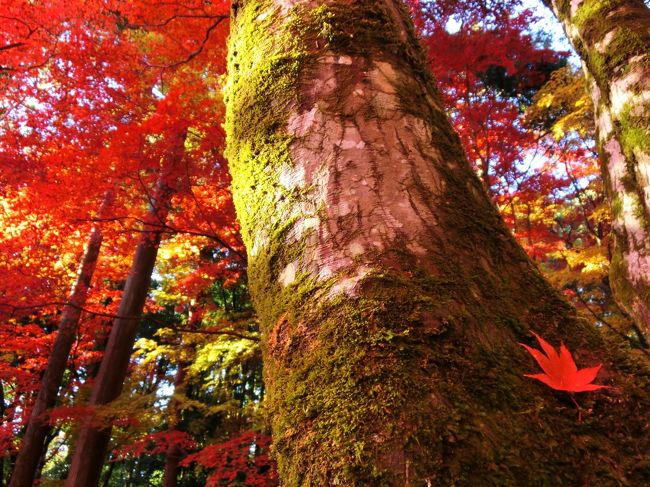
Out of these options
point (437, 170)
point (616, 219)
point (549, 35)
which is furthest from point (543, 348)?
point (549, 35)

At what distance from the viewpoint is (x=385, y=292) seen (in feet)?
2.55

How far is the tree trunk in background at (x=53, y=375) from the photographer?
737 cm

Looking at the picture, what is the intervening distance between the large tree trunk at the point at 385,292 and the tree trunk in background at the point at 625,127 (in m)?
1.86

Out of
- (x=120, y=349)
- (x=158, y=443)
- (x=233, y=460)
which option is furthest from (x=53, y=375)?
(x=233, y=460)

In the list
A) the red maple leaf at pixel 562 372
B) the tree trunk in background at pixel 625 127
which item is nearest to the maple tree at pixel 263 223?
the red maple leaf at pixel 562 372

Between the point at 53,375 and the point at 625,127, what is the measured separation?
10231 mm

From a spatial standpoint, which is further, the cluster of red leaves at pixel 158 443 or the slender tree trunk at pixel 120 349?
the cluster of red leaves at pixel 158 443

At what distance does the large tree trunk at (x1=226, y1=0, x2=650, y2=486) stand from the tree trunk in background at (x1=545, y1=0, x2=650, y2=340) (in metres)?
1.86

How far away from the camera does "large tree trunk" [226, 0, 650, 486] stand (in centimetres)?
62

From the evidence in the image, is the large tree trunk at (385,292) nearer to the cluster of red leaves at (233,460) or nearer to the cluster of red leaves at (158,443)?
the cluster of red leaves at (233,460)

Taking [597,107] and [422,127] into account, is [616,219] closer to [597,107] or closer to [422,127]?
[597,107]

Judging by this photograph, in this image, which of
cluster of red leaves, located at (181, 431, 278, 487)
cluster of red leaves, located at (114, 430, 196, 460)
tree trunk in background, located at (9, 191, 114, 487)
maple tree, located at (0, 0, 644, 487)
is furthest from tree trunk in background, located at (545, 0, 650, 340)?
cluster of red leaves, located at (114, 430, 196, 460)

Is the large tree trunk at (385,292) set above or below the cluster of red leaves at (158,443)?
above

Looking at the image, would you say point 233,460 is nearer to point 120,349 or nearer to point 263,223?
point 120,349
